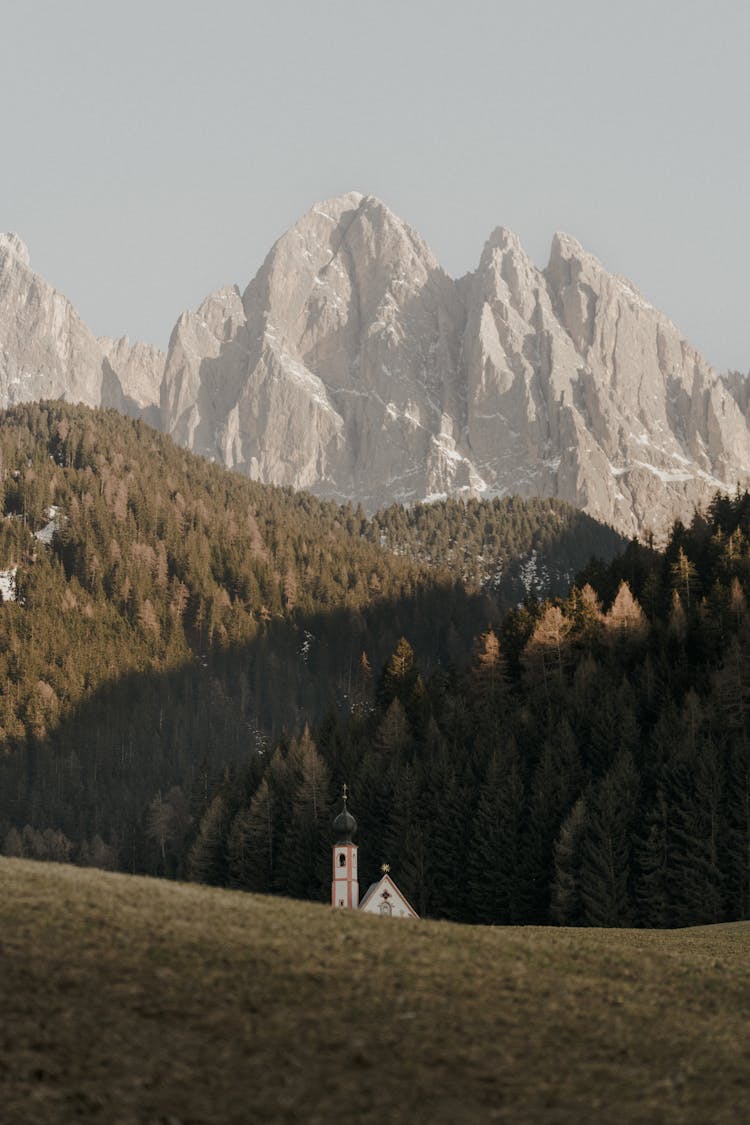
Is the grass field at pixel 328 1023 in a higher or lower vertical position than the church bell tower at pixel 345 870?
lower

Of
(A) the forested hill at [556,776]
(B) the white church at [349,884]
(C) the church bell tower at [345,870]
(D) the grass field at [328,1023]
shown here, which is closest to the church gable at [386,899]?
(B) the white church at [349,884]

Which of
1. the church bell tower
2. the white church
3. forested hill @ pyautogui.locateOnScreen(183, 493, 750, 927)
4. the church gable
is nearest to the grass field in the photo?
the church gable

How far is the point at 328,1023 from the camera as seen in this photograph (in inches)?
1043

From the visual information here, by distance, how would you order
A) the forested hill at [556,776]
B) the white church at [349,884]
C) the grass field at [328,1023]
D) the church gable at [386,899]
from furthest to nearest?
the forested hill at [556,776]
the white church at [349,884]
the church gable at [386,899]
the grass field at [328,1023]

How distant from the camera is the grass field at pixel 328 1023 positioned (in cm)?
2306

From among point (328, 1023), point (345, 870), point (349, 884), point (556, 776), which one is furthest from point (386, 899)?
point (328, 1023)

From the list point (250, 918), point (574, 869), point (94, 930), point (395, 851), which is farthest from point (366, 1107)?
point (395, 851)

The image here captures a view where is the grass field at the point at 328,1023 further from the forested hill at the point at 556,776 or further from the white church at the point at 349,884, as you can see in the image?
the forested hill at the point at 556,776

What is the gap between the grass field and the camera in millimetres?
23062

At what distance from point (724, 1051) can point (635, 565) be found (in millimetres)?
142381

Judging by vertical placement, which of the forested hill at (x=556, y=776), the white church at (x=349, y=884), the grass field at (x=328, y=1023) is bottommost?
the grass field at (x=328, y=1023)

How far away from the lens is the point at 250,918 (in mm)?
35375

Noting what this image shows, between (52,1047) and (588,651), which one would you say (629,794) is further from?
(52,1047)

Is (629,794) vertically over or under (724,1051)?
over
